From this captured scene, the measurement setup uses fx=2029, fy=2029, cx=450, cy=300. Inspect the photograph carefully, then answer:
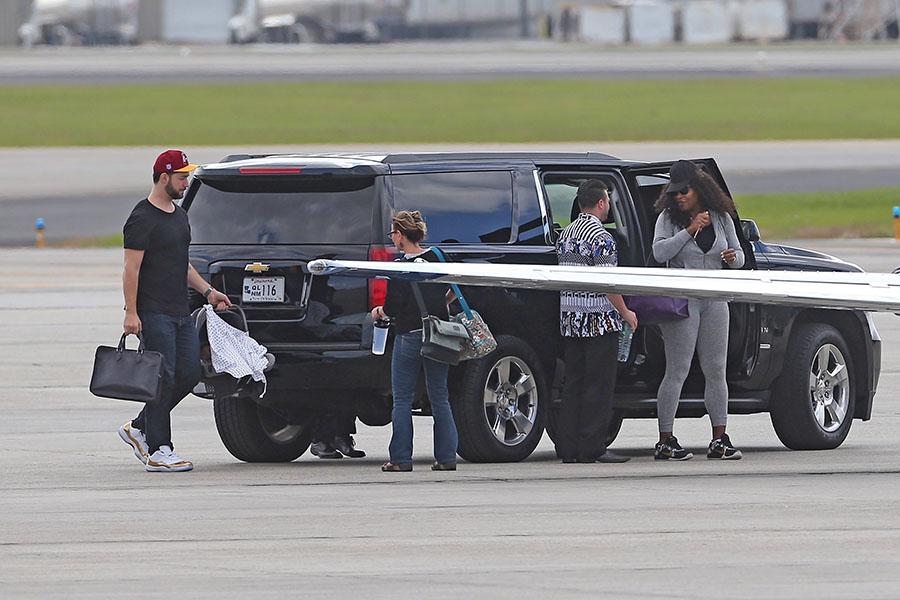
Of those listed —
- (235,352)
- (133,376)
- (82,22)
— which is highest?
(82,22)

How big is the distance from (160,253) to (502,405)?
88.2 inches

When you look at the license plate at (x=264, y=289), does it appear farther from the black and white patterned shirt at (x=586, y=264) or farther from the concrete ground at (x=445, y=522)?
the black and white patterned shirt at (x=586, y=264)

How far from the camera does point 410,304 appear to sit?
1182 centimetres

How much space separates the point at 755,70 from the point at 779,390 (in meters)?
83.1

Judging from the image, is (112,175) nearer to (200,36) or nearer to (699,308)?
(699,308)

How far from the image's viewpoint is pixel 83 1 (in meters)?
146

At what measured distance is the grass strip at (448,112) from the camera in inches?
2291

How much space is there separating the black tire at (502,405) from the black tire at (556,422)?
0.69 ft

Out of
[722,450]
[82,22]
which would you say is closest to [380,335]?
[722,450]

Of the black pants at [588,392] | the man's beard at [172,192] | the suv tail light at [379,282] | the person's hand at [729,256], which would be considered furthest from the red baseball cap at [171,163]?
the person's hand at [729,256]

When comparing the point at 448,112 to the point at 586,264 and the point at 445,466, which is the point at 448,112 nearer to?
the point at 586,264

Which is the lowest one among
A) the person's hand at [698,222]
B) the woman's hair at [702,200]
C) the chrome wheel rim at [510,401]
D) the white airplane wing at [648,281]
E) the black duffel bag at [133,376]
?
the chrome wheel rim at [510,401]

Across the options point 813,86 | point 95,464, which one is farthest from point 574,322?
point 813,86

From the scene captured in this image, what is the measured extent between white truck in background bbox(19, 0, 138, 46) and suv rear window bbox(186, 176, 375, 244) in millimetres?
133672
